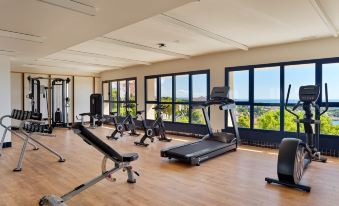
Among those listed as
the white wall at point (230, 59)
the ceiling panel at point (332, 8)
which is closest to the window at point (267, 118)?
the white wall at point (230, 59)

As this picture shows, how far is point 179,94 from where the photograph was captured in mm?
8312

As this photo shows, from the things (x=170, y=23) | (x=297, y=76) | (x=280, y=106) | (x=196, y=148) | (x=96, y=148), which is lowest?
(x=196, y=148)

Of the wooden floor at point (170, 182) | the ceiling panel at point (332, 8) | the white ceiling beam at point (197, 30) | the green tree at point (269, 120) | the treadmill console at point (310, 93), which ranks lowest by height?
the wooden floor at point (170, 182)

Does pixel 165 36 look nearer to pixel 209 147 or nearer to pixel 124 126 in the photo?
pixel 209 147

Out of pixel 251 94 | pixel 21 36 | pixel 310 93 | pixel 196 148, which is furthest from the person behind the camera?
pixel 251 94

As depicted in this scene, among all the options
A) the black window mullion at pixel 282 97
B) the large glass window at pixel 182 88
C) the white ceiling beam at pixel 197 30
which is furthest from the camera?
the large glass window at pixel 182 88

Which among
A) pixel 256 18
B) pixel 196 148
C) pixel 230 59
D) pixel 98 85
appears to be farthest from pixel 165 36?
pixel 98 85

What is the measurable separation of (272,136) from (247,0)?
3.86 metres

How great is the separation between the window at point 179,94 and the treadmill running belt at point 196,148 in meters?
1.87

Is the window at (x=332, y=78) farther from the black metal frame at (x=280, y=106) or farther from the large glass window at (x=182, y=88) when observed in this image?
the large glass window at (x=182, y=88)

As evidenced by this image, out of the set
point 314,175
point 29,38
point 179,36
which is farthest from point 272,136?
point 29,38

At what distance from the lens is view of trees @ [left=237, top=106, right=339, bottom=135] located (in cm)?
534

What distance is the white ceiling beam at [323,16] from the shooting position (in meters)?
3.31

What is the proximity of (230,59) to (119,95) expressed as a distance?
5.58m
